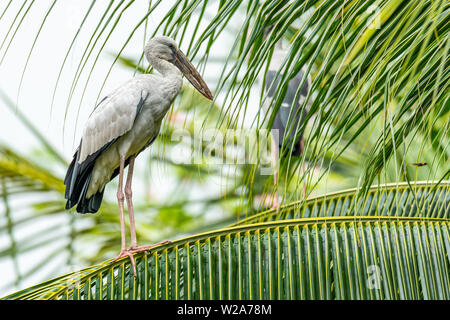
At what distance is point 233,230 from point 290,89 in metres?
2.75

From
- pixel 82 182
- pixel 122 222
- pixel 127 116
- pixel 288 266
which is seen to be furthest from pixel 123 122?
pixel 288 266

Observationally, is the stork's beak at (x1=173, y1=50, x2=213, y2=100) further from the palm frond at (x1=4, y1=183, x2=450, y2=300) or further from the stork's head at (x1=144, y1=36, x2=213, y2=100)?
the palm frond at (x1=4, y1=183, x2=450, y2=300)

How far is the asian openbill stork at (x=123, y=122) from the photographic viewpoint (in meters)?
2.42

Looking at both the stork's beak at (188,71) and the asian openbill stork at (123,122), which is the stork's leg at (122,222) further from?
the stork's beak at (188,71)

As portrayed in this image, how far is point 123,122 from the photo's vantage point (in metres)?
2.42

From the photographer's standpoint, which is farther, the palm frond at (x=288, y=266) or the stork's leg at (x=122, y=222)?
the stork's leg at (x=122, y=222)

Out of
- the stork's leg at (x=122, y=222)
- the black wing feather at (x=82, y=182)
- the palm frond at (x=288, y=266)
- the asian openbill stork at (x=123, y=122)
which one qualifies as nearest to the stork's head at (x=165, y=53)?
the asian openbill stork at (x=123, y=122)

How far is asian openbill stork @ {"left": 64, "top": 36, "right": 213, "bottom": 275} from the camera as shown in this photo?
242 cm

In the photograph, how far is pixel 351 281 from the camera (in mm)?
1749

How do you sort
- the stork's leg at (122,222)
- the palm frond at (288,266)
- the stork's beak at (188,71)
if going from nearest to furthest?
the palm frond at (288,266) → the stork's leg at (122,222) → the stork's beak at (188,71)

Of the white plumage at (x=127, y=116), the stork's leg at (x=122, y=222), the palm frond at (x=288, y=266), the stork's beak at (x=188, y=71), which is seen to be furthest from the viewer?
the white plumage at (x=127, y=116)

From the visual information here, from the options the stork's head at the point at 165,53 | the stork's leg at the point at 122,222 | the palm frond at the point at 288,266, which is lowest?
the palm frond at the point at 288,266
